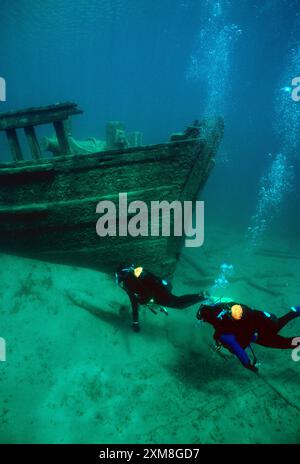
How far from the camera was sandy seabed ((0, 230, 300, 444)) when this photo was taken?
10.4 feet

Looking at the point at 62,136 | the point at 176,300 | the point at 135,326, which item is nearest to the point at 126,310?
the point at 135,326

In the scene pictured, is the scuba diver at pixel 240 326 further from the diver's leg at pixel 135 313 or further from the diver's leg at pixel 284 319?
the diver's leg at pixel 135 313

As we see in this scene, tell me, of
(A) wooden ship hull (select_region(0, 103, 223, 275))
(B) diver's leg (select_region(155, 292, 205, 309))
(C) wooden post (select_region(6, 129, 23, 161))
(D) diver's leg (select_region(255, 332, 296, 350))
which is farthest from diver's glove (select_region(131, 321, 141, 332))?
(C) wooden post (select_region(6, 129, 23, 161))

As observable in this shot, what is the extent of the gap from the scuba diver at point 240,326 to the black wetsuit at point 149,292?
0.66m

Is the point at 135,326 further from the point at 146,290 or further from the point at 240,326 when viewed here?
the point at 240,326

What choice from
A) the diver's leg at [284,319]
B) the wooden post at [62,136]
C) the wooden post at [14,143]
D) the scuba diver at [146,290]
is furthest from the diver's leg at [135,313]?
the wooden post at [14,143]

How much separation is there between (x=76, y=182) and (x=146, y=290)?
1.87m

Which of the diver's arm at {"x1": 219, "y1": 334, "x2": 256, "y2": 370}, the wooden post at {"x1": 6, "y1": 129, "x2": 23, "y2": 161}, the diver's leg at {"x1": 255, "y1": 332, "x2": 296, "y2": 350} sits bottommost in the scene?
the diver's leg at {"x1": 255, "y1": 332, "x2": 296, "y2": 350}

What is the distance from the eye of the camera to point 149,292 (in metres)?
4.16

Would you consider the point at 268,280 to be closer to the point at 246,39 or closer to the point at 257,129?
the point at 246,39

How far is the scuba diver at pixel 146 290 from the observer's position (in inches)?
161

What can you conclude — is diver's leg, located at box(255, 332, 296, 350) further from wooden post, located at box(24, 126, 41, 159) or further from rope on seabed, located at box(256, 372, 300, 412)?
wooden post, located at box(24, 126, 41, 159)

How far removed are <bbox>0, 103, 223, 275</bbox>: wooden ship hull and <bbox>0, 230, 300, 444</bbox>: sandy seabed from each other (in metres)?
0.46

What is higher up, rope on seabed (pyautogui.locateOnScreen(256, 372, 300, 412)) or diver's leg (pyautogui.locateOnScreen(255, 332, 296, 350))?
diver's leg (pyautogui.locateOnScreen(255, 332, 296, 350))
